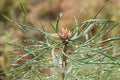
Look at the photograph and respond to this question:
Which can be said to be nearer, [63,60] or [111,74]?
[63,60]

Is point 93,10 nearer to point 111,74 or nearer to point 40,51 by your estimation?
point 111,74

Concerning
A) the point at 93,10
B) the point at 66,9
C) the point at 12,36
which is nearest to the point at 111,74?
the point at 12,36

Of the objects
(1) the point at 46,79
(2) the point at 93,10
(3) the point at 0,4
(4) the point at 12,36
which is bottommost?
(1) the point at 46,79

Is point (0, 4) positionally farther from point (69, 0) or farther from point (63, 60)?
point (63, 60)

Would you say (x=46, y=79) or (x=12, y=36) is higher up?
(x=12, y=36)

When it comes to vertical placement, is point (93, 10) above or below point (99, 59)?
above

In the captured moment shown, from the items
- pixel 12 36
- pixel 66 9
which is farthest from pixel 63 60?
pixel 66 9

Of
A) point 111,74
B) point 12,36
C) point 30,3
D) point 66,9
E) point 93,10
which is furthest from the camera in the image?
point 30,3

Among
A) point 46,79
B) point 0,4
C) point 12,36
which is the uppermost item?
point 0,4

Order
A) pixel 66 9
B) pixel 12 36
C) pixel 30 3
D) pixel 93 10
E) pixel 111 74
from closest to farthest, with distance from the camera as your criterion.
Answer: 1. pixel 111 74
2. pixel 12 36
3. pixel 93 10
4. pixel 66 9
5. pixel 30 3
